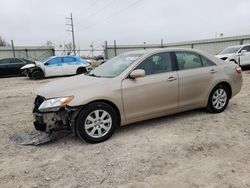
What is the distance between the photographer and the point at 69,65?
16.3 metres

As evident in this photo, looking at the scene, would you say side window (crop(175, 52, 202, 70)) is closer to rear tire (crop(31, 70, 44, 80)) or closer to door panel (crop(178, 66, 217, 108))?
door panel (crop(178, 66, 217, 108))

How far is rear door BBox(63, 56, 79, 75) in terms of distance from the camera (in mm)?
16219

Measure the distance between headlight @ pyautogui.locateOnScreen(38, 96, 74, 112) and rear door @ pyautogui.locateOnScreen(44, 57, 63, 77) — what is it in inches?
479

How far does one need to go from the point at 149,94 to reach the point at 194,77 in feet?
3.81

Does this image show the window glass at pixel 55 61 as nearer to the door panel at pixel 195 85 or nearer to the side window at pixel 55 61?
the side window at pixel 55 61

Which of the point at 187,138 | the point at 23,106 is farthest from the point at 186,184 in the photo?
the point at 23,106

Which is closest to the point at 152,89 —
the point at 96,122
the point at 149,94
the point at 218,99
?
the point at 149,94

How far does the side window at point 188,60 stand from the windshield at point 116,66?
2.87ft

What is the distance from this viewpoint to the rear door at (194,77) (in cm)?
519

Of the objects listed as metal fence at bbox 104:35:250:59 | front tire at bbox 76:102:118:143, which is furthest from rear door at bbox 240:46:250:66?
front tire at bbox 76:102:118:143

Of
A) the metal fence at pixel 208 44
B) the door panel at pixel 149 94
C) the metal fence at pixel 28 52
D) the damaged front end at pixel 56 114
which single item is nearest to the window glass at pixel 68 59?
the metal fence at pixel 28 52

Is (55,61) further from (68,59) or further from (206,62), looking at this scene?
(206,62)

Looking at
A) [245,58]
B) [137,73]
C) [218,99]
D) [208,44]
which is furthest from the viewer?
[208,44]

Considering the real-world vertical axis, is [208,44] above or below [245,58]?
above
